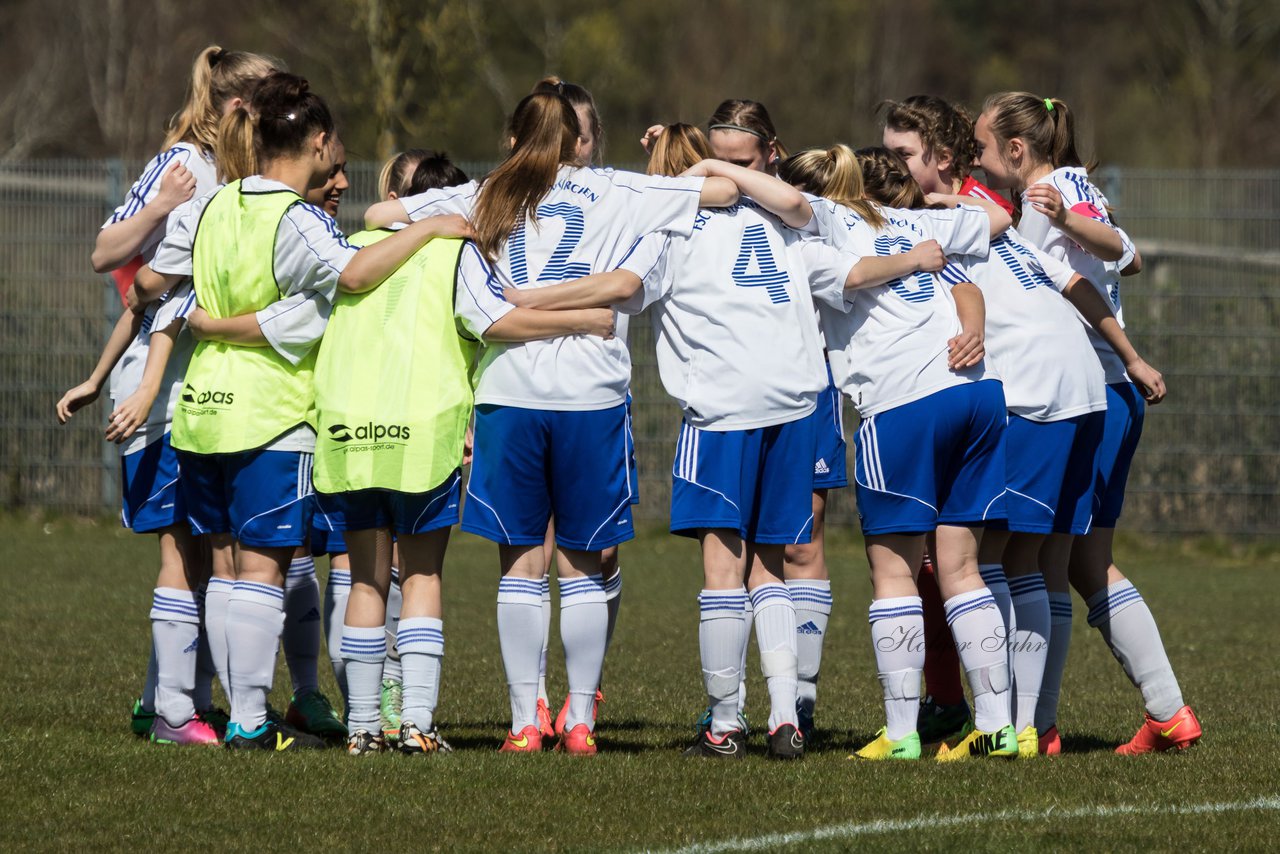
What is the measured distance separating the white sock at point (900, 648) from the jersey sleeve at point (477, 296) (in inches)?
61.5

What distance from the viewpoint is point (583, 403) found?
212 inches

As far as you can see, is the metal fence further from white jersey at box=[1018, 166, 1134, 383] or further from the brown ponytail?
the brown ponytail

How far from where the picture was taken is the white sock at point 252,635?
5531 mm

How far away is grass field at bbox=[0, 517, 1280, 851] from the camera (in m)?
4.46

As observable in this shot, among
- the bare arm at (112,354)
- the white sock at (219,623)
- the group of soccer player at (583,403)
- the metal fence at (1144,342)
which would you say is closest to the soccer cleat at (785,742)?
the group of soccer player at (583,403)

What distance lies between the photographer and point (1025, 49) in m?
45.5

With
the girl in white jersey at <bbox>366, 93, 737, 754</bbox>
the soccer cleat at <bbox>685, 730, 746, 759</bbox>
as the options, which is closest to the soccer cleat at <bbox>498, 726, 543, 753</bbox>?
the girl in white jersey at <bbox>366, 93, 737, 754</bbox>

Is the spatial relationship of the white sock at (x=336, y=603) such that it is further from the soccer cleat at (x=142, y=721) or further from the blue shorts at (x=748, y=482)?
the blue shorts at (x=748, y=482)

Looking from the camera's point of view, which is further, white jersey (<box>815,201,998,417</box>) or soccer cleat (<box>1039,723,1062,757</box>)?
soccer cleat (<box>1039,723,1062,757</box>)

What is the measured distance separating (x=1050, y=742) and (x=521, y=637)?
75.2 inches

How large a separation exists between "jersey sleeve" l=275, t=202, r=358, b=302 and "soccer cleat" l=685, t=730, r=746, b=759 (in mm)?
1902

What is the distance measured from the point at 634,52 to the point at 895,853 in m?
36.8

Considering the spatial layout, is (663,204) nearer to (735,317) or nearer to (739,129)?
(735,317)

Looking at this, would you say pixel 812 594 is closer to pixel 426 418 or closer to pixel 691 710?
pixel 691 710
